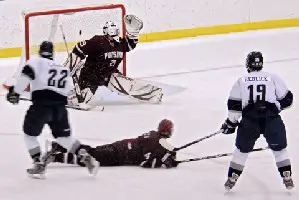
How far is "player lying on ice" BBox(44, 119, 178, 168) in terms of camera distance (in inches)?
208

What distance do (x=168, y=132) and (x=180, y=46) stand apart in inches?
160

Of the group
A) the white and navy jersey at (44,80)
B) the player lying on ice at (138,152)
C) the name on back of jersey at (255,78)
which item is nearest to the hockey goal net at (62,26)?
the player lying on ice at (138,152)

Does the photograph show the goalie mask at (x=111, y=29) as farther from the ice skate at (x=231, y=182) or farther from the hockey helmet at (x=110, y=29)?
the ice skate at (x=231, y=182)

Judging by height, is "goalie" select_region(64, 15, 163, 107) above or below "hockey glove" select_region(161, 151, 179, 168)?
above

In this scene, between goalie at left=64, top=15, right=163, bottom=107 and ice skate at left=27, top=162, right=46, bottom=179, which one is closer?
ice skate at left=27, top=162, right=46, bottom=179

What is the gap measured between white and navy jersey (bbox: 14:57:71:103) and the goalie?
206 centimetres

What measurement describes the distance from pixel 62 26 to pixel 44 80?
9.05ft

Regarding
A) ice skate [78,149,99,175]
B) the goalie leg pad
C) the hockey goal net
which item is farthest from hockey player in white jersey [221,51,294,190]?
the hockey goal net

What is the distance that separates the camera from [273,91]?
4719mm

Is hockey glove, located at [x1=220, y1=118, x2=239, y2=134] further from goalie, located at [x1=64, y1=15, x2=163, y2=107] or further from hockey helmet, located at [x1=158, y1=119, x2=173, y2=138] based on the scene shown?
goalie, located at [x1=64, y1=15, x2=163, y2=107]

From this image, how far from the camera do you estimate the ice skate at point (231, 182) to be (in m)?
4.81

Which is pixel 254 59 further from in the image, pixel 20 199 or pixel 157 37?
pixel 157 37

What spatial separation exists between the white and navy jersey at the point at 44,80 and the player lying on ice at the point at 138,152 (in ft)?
1.37

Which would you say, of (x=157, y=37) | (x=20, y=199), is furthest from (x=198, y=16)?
(x=20, y=199)
